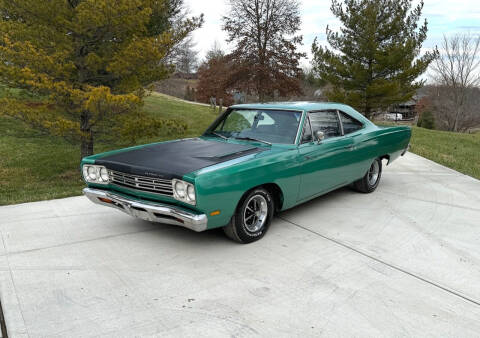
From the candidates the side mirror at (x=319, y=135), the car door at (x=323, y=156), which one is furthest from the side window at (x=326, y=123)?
the side mirror at (x=319, y=135)

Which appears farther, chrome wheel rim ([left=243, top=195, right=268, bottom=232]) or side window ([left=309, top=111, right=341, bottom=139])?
side window ([left=309, top=111, right=341, bottom=139])

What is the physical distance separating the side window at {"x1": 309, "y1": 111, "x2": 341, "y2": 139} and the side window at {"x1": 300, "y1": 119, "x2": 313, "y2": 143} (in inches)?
3.3

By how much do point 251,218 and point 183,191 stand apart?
990 mm

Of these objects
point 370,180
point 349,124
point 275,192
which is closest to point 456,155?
point 370,180

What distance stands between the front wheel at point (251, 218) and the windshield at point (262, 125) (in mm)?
842

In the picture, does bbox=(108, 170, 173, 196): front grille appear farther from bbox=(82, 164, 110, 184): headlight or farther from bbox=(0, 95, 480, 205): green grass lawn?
bbox=(0, 95, 480, 205): green grass lawn

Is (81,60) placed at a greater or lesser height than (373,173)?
greater

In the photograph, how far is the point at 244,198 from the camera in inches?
152

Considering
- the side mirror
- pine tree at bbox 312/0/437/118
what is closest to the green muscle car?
the side mirror

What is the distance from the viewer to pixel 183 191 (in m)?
3.45

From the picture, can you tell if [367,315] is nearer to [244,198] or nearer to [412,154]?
[244,198]

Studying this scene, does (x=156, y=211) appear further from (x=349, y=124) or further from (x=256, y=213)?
(x=349, y=124)

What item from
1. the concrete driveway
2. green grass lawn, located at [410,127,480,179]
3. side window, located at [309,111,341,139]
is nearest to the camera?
the concrete driveway

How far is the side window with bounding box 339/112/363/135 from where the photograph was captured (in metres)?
5.38
